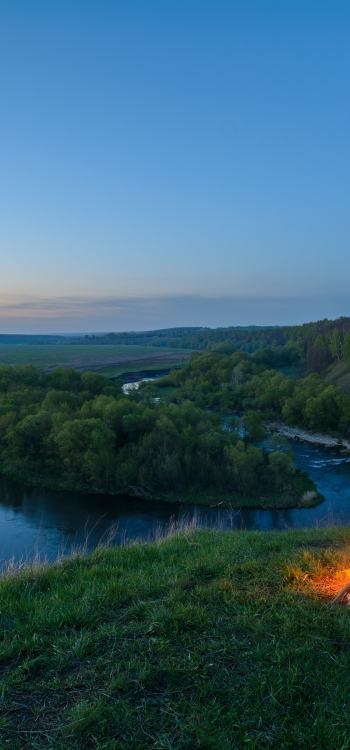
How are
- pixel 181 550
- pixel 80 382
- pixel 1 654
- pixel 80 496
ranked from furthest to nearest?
pixel 80 382 < pixel 80 496 < pixel 181 550 < pixel 1 654

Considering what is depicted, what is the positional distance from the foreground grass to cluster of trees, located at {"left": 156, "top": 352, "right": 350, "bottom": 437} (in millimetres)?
48592

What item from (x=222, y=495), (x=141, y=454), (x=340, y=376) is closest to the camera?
(x=222, y=495)

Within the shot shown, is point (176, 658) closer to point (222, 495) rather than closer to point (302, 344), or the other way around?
point (222, 495)

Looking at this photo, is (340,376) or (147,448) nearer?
(147,448)

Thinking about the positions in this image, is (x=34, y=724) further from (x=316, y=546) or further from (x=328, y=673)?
(x=316, y=546)

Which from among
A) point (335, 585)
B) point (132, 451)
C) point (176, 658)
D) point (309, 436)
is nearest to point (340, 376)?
point (309, 436)

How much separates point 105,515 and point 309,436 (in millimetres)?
28545

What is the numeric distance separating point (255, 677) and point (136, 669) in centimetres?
94

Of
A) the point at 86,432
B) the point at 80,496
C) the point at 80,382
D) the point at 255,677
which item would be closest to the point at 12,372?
the point at 80,382

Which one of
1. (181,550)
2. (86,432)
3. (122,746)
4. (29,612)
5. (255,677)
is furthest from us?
(86,432)

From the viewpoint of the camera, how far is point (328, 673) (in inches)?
Result: 145

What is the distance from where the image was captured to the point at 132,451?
123 ft

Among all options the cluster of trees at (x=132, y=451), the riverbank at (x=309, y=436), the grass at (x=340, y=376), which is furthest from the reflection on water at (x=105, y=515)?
the grass at (x=340, y=376)

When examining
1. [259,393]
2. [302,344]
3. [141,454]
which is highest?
[302,344]
